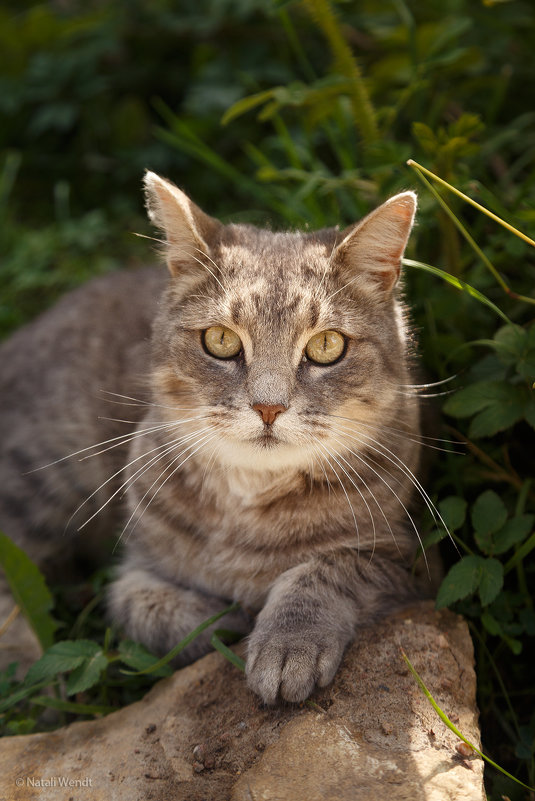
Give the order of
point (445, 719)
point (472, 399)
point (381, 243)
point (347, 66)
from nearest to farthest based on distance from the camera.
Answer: point (445, 719), point (381, 243), point (472, 399), point (347, 66)

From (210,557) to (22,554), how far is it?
567 millimetres

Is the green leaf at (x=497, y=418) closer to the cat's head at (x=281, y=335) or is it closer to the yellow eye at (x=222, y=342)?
the cat's head at (x=281, y=335)

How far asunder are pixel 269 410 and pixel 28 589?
0.99 meters

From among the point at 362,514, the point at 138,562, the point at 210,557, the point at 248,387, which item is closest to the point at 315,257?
the point at 248,387

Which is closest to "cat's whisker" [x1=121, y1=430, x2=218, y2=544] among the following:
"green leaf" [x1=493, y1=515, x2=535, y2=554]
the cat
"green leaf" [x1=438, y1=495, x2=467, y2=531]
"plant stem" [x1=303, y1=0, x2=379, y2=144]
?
the cat

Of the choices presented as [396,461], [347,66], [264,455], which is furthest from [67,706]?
[347,66]

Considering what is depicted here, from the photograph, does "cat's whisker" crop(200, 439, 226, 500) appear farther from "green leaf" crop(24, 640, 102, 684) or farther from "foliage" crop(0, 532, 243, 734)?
"green leaf" crop(24, 640, 102, 684)

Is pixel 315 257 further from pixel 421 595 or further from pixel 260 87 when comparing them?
pixel 260 87

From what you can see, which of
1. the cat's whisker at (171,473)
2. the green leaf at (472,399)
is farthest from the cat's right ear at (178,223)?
the green leaf at (472,399)

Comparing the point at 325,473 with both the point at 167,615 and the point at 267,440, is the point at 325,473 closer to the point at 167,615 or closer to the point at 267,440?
the point at 267,440

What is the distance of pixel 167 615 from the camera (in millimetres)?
2051

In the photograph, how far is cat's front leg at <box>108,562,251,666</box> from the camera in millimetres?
2010

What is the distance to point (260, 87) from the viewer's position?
12.3ft

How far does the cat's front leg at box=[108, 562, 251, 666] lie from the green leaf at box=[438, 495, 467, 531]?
60cm
